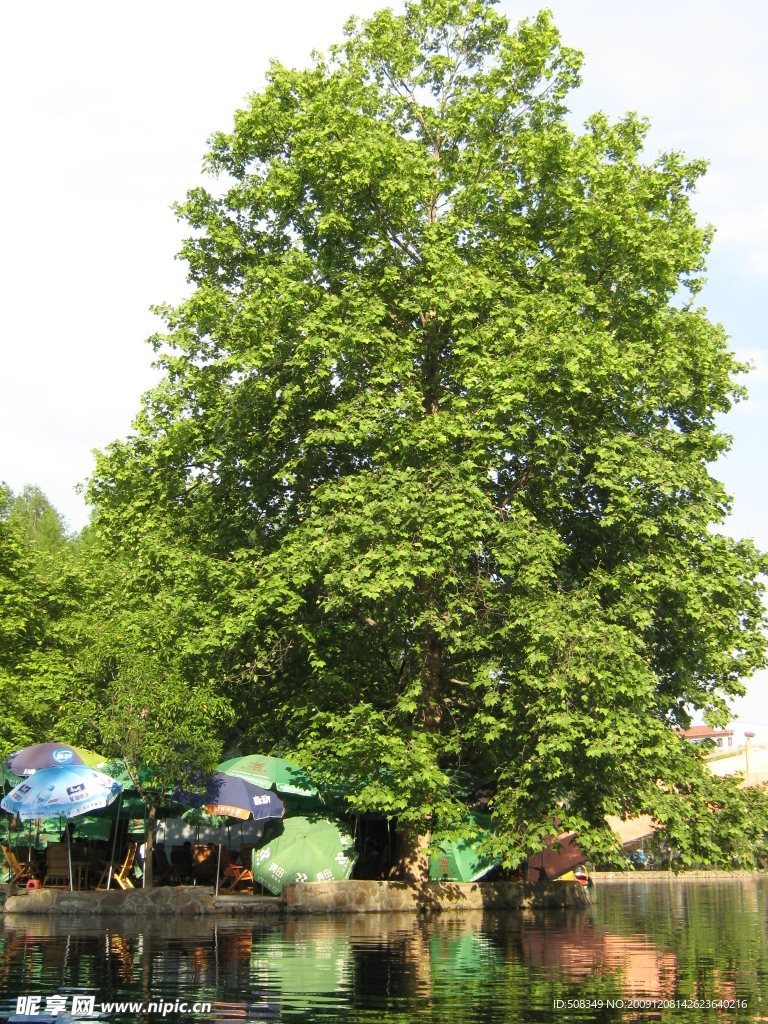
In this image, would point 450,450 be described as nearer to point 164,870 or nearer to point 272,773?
point 272,773

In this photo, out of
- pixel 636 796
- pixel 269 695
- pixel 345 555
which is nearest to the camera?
pixel 345 555

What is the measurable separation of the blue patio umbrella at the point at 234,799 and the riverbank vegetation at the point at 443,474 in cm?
134

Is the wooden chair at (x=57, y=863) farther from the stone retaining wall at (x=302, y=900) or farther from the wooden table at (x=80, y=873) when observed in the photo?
the stone retaining wall at (x=302, y=900)

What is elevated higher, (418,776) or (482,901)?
(418,776)

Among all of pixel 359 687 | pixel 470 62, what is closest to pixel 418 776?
pixel 359 687

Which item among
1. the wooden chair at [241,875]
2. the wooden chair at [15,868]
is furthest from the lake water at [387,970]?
the wooden chair at [15,868]

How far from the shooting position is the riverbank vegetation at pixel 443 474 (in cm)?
2423

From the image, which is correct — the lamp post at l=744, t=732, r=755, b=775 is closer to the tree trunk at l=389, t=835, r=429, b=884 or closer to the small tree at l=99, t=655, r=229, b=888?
the tree trunk at l=389, t=835, r=429, b=884

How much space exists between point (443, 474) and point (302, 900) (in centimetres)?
966

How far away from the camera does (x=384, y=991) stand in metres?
12.6

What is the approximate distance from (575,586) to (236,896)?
34.2 feet

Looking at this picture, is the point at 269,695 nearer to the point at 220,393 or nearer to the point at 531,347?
the point at 220,393

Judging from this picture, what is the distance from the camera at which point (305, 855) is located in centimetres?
2641

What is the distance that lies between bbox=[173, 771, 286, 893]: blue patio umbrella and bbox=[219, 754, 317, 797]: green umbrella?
16 centimetres
